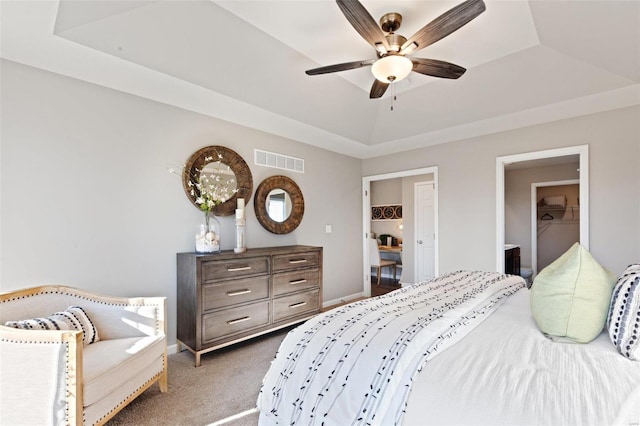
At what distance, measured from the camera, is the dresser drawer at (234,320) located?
2711 mm

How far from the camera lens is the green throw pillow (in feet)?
4.46

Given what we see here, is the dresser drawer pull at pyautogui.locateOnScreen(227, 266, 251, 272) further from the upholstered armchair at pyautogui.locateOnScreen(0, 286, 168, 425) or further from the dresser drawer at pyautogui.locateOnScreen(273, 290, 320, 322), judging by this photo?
the upholstered armchair at pyautogui.locateOnScreen(0, 286, 168, 425)

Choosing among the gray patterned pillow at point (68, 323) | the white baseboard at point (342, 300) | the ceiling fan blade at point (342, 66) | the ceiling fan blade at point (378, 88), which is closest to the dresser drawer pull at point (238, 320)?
the gray patterned pillow at point (68, 323)

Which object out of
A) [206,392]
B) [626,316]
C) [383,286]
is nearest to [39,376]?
[206,392]

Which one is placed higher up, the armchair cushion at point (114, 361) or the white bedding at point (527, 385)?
the white bedding at point (527, 385)

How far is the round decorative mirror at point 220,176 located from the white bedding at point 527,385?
8.91 ft

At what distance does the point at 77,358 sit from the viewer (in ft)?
4.88

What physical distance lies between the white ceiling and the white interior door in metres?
2.02

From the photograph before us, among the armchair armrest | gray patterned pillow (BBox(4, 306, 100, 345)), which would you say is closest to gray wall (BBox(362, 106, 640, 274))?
gray patterned pillow (BBox(4, 306, 100, 345))

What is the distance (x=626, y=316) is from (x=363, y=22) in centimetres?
201

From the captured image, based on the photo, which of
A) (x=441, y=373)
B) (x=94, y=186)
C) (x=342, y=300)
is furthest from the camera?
(x=342, y=300)

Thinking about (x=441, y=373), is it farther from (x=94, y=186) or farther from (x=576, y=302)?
(x=94, y=186)

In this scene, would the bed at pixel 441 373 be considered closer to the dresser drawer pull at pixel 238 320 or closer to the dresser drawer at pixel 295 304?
the dresser drawer pull at pixel 238 320

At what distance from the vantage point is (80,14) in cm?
205
